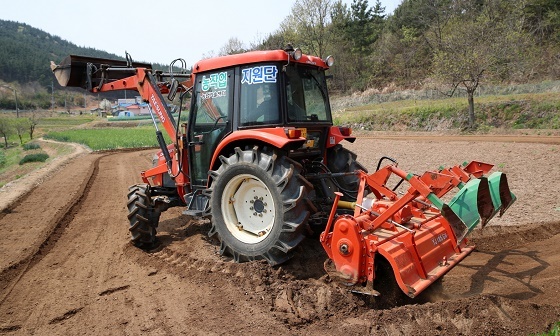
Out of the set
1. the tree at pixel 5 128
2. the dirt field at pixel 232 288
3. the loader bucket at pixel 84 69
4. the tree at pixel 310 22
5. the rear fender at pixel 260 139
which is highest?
the tree at pixel 310 22

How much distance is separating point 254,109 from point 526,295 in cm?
341

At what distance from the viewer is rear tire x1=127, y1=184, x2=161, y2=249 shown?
5820mm

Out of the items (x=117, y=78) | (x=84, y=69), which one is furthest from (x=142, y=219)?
(x=84, y=69)

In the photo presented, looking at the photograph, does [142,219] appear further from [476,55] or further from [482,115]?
[482,115]

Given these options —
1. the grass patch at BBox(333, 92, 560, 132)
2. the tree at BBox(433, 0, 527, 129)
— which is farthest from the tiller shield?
the tree at BBox(433, 0, 527, 129)

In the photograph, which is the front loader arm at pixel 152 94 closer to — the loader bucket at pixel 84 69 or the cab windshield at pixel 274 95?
the loader bucket at pixel 84 69

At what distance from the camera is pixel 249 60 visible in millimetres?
4922

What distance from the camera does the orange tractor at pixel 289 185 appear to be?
A: 3873mm

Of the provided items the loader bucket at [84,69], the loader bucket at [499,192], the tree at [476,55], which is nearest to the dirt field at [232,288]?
the loader bucket at [499,192]

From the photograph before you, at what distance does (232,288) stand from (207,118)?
2262 millimetres

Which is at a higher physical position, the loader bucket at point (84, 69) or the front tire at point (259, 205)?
the loader bucket at point (84, 69)

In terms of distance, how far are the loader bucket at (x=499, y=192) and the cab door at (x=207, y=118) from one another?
2.99 metres

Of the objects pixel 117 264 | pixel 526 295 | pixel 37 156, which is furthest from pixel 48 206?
pixel 37 156

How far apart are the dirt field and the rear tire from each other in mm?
198
